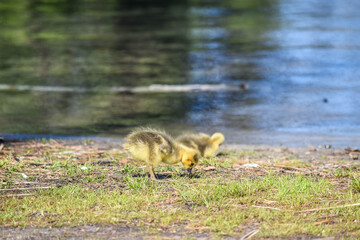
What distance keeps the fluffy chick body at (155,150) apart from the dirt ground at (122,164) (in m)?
0.26

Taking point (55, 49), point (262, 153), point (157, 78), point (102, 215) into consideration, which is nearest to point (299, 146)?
point (262, 153)

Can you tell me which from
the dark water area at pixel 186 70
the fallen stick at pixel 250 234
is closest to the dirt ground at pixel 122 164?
the fallen stick at pixel 250 234

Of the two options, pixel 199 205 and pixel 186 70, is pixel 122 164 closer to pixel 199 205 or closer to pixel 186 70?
pixel 199 205

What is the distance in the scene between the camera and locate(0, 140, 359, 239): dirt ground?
5.17 metres

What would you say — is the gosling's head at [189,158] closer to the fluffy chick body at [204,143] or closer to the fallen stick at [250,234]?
the fluffy chick body at [204,143]

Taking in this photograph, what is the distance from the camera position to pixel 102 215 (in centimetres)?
557

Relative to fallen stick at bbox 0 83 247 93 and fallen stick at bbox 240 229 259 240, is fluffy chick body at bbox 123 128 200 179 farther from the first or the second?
fallen stick at bbox 0 83 247 93

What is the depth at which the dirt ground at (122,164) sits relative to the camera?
5.17m

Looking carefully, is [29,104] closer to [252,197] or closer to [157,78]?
[157,78]

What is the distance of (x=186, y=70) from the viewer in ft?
50.6

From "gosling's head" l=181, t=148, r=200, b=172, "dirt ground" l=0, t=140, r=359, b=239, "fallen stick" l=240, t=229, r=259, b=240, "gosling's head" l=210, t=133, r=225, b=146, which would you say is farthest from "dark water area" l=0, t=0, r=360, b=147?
"fallen stick" l=240, t=229, r=259, b=240

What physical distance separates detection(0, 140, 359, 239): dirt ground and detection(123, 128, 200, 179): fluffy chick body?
0.85ft

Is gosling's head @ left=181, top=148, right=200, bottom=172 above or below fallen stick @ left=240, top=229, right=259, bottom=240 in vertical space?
above

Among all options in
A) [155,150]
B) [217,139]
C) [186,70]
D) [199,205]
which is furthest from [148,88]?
[199,205]
